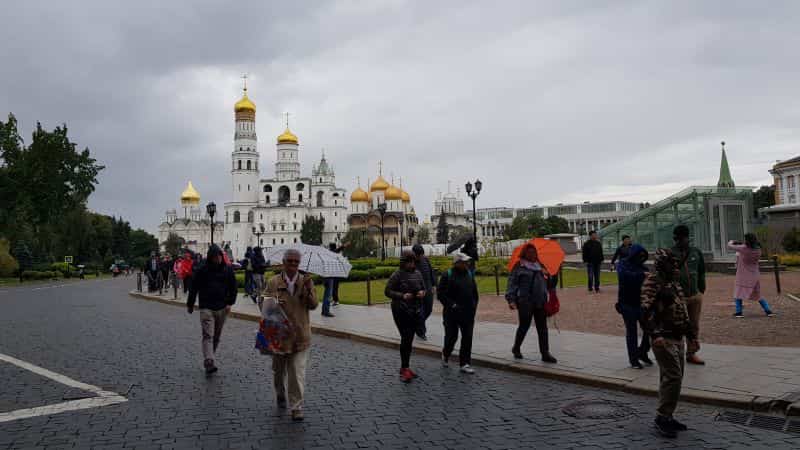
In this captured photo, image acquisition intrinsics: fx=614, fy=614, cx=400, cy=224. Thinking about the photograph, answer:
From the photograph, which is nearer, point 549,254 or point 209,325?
point 209,325

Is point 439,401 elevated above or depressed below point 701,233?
below

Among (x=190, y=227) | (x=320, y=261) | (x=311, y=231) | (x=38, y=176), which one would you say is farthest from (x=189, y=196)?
(x=320, y=261)

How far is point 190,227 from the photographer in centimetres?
13350

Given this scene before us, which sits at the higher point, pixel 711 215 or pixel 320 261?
pixel 711 215

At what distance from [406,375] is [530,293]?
2.11 metres

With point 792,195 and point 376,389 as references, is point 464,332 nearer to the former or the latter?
point 376,389

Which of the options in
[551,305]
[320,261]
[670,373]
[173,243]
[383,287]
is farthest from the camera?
[173,243]

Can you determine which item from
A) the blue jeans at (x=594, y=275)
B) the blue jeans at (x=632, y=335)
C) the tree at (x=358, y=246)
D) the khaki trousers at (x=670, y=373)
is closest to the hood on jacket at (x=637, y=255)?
the blue jeans at (x=632, y=335)

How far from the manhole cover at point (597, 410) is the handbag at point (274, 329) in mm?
3024

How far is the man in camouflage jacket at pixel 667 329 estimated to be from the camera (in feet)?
18.2

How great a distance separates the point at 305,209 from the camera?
353ft

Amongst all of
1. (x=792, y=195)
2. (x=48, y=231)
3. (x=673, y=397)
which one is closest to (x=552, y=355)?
(x=673, y=397)

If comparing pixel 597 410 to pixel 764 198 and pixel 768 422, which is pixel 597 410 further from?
pixel 764 198

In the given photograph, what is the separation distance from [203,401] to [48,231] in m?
61.5
